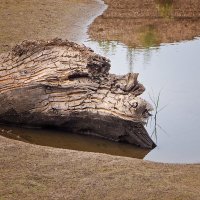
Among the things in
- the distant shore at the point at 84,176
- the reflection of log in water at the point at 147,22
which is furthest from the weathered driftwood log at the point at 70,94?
the reflection of log in water at the point at 147,22

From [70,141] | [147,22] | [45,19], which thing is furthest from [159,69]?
[45,19]

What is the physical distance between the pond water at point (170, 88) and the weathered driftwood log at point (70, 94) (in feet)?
1.39

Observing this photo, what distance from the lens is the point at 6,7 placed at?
59.5ft

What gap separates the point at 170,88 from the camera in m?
9.97

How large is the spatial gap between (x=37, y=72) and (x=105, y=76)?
3.27ft

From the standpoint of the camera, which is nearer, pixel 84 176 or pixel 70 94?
pixel 84 176

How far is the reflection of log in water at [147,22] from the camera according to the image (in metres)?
15.0

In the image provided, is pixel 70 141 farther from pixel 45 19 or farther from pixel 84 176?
pixel 45 19

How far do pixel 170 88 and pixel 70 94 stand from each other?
7.98ft

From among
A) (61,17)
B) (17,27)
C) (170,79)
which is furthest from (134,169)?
(61,17)

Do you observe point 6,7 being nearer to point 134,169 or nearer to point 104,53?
point 104,53

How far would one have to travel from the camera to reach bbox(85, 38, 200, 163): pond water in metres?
7.73

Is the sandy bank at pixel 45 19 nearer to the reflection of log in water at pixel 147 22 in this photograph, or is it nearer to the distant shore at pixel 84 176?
the reflection of log in water at pixel 147 22

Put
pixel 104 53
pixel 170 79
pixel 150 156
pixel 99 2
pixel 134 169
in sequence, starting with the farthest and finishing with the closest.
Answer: pixel 99 2
pixel 104 53
pixel 170 79
pixel 150 156
pixel 134 169
